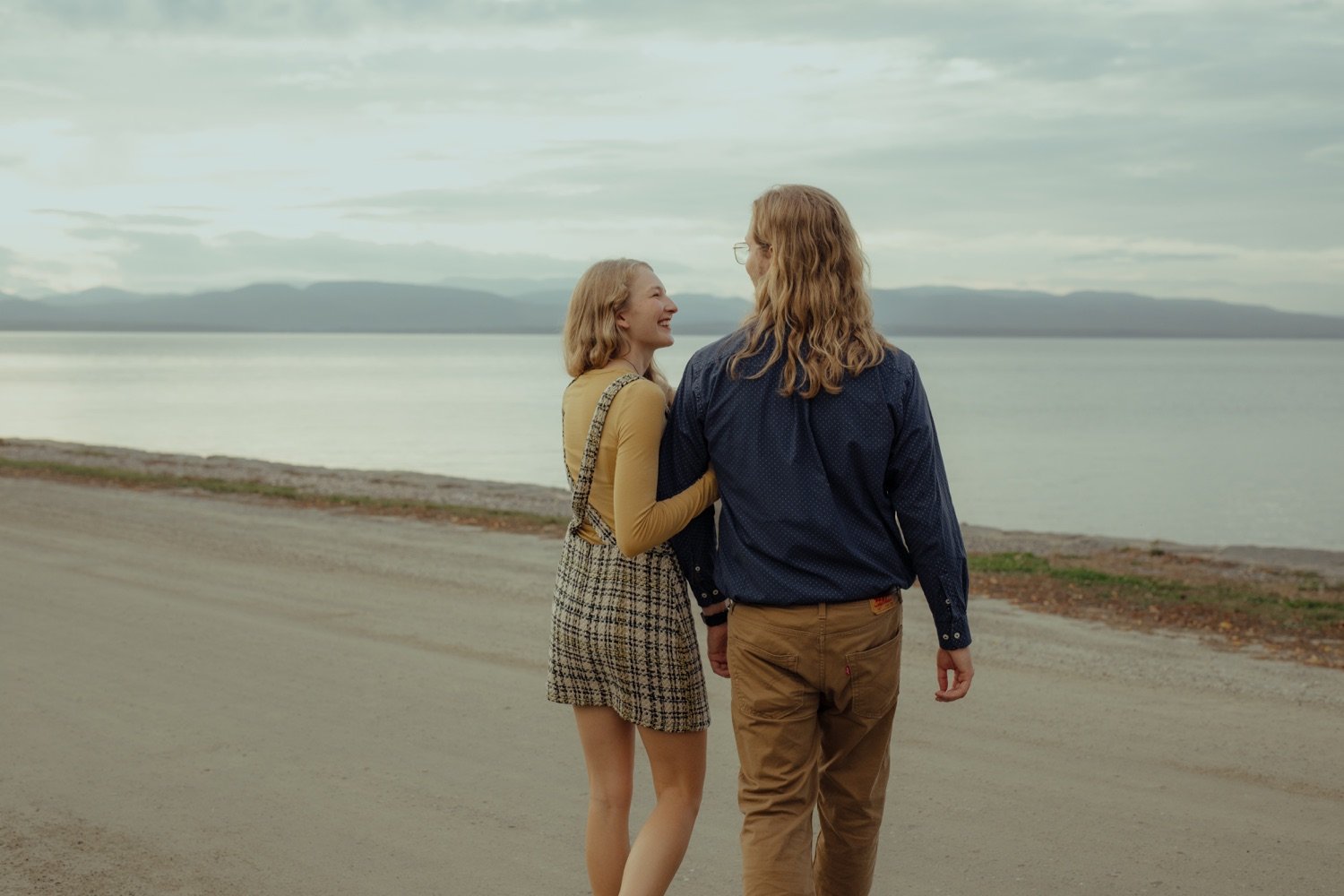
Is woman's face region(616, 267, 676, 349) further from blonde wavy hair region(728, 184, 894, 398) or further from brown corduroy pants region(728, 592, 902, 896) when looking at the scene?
brown corduroy pants region(728, 592, 902, 896)

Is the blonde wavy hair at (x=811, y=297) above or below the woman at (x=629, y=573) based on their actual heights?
above

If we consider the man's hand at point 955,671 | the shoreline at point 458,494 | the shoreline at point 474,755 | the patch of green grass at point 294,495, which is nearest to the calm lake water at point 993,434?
the shoreline at point 458,494

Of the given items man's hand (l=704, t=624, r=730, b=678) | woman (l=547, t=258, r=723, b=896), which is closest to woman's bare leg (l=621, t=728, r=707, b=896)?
woman (l=547, t=258, r=723, b=896)

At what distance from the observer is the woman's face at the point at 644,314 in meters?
3.31

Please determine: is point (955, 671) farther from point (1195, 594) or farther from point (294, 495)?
point (294, 495)

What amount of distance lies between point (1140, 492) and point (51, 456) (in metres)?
25.6

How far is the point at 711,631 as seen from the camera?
3402 millimetres

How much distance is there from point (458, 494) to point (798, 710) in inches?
753

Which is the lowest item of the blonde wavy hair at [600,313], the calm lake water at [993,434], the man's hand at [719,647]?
the calm lake water at [993,434]

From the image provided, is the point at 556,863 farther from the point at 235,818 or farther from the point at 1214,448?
the point at 1214,448

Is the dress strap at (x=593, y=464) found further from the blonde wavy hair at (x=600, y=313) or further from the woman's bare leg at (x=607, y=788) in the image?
the woman's bare leg at (x=607, y=788)

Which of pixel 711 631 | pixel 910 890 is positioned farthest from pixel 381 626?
pixel 711 631

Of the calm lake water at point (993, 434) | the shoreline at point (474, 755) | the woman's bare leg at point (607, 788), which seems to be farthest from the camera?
the calm lake water at point (993, 434)

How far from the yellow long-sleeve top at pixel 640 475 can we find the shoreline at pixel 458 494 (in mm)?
11348
